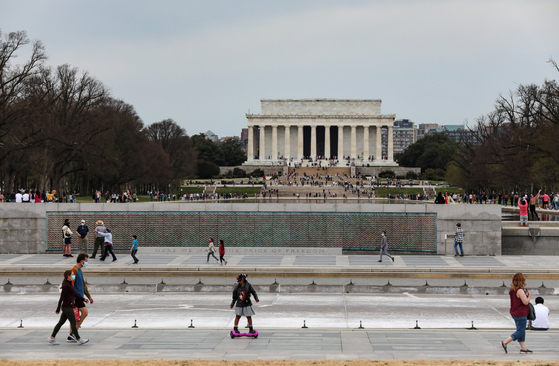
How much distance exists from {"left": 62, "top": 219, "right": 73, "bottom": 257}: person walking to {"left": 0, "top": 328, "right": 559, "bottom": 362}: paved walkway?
13.1 metres

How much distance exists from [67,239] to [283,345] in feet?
57.2

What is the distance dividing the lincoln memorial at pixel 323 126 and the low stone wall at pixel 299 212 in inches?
4100

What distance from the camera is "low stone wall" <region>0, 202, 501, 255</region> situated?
96.9 ft

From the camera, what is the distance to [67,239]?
2922 centimetres

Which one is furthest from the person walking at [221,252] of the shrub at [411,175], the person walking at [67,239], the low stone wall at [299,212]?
the shrub at [411,175]

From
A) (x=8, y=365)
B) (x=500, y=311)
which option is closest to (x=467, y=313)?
(x=500, y=311)

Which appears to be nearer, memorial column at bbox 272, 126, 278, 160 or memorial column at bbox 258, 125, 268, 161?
memorial column at bbox 272, 126, 278, 160

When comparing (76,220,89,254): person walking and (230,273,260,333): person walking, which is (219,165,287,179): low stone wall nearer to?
(76,220,89,254): person walking

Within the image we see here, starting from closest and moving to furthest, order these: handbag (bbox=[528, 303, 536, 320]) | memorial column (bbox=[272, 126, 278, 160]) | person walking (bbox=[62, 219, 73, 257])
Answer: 1. handbag (bbox=[528, 303, 536, 320])
2. person walking (bbox=[62, 219, 73, 257])
3. memorial column (bbox=[272, 126, 278, 160])

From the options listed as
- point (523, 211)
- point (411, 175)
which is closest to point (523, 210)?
point (523, 211)

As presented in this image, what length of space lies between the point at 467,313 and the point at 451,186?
263ft

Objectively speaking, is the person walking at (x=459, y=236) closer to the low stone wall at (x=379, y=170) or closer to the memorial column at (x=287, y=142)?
the low stone wall at (x=379, y=170)

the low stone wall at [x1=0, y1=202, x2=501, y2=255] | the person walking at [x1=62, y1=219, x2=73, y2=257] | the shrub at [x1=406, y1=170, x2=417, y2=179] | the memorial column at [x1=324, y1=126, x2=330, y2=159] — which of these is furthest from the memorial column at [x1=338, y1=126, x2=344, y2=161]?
the person walking at [x1=62, y1=219, x2=73, y2=257]

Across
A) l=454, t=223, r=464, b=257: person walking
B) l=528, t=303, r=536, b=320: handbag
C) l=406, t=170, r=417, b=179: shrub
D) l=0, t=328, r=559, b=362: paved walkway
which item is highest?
l=406, t=170, r=417, b=179: shrub
